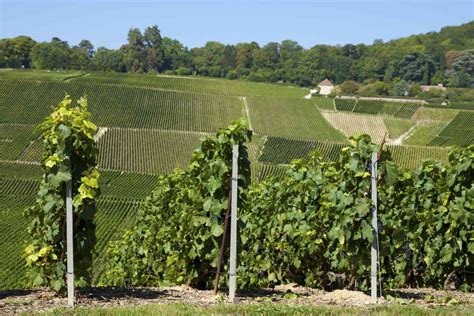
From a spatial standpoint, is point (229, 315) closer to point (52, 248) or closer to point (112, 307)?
point (112, 307)

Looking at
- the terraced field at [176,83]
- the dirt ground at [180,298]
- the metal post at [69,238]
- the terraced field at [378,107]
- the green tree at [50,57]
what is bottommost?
the dirt ground at [180,298]

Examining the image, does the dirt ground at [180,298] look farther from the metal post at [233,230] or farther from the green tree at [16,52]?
the green tree at [16,52]

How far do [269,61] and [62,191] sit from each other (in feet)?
558

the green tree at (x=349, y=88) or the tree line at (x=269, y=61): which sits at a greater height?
the tree line at (x=269, y=61)

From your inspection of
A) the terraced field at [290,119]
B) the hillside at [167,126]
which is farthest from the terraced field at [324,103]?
the terraced field at [290,119]

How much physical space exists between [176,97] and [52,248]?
7244 centimetres

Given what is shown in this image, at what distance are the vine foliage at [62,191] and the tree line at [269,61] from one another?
13883 centimetres

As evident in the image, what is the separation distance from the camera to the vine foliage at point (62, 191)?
884 cm

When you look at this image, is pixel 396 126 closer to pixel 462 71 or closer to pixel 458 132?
pixel 458 132

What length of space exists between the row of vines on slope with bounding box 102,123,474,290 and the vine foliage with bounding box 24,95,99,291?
1.61 metres

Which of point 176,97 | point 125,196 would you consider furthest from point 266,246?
point 176,97

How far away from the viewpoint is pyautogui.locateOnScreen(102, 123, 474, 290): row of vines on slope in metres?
9.77

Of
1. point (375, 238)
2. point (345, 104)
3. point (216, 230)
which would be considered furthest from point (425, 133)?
point (216, 230)

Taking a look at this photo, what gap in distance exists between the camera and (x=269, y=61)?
17725 centimetres
